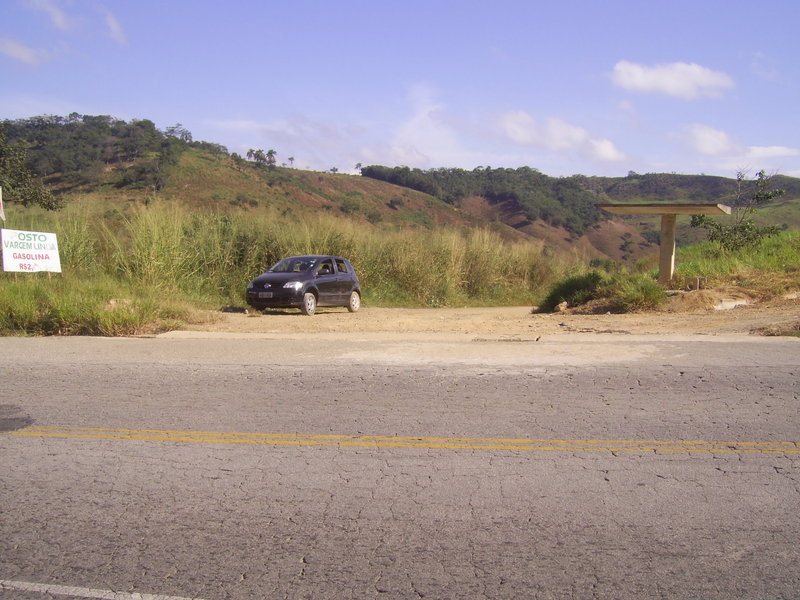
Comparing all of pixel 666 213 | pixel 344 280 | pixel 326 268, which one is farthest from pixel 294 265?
pixel 666 213

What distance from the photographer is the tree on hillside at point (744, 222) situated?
797 inches

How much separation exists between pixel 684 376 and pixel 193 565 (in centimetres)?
616

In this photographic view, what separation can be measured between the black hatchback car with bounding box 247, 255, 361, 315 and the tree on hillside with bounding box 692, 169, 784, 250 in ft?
33.3

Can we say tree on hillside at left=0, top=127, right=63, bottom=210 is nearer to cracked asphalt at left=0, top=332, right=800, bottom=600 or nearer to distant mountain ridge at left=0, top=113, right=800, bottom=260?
distant mountain ridge at left=0, top=113, right=800, bottom=260

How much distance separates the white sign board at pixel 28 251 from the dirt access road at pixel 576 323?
384 centimetres

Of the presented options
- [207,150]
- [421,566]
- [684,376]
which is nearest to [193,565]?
[421,566]

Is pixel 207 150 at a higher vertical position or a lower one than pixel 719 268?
higher

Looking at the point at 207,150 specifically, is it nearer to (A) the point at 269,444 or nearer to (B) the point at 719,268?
(B) the point at 719,268

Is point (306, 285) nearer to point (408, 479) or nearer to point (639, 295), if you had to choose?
point (639, 295)

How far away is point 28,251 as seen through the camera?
14883 millimetres

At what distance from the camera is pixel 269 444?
5949 millimetres

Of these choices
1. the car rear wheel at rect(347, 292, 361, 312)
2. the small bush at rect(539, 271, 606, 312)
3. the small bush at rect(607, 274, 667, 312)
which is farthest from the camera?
the car rear wheel at rect(347, 292, 361, 312)

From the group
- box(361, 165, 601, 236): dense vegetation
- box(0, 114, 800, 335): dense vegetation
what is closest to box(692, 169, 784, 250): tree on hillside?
box(0, 114, 800, 335): dense vegetation

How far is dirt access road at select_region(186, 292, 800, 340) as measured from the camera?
1253cm
